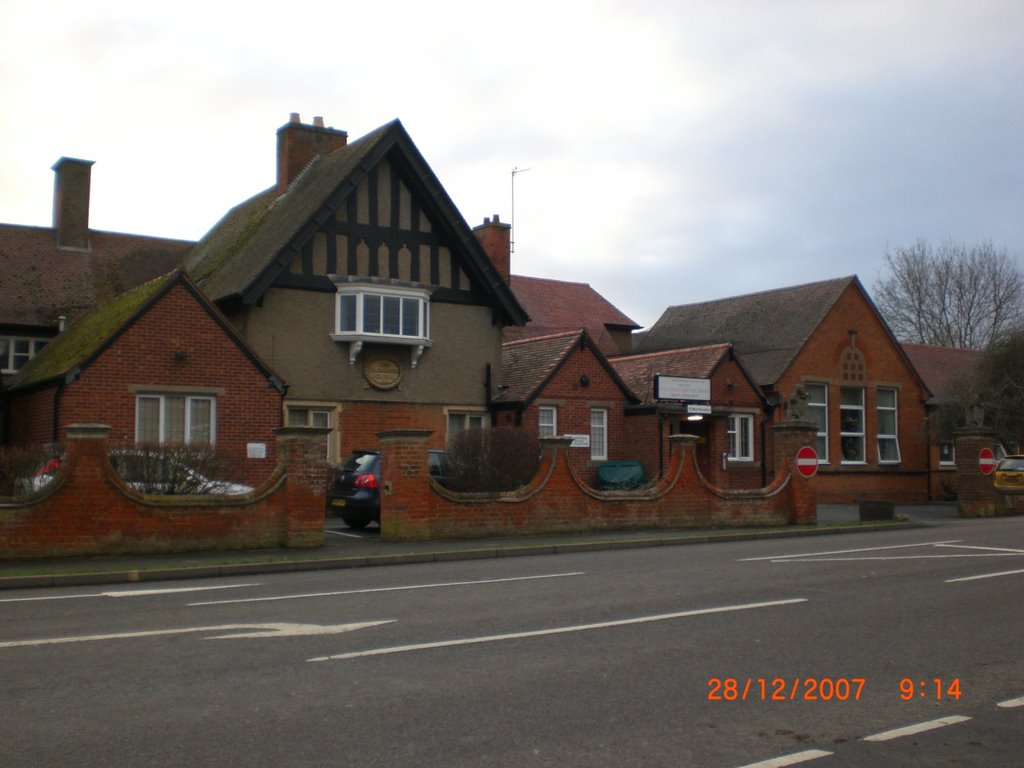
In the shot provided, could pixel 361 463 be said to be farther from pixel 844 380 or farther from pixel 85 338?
pixel 844 380

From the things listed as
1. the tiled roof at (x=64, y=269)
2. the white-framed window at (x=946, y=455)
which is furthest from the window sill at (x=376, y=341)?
the white-framed window at (x=946, y=455)

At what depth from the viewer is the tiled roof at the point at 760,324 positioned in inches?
1483

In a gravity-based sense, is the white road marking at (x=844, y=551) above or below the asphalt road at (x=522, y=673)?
above

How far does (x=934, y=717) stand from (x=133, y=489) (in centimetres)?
1329

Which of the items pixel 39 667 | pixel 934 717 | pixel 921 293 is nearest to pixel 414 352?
pixel 39 667

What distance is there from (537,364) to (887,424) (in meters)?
15.5

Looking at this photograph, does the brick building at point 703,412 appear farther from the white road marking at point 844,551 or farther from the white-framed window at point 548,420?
the white road marking at point 844,551

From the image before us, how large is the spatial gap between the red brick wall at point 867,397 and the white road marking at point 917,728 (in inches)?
1174

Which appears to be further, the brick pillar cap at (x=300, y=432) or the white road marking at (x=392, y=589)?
the brick pillar cap at (x=300, y=432)

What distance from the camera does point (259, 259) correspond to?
27.7m

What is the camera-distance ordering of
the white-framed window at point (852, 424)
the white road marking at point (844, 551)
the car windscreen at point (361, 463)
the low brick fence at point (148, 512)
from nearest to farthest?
the low brick fence at point (148, 512), the white road marking at point (844, 551), the car windscreen at point (361, 463), the white-framed window at point (852, 424)

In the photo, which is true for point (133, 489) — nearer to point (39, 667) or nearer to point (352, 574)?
point (352, 574)

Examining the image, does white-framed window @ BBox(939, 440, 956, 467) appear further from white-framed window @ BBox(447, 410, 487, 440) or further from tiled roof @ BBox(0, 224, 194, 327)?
tiled roof @ BBox(0, 224, 194, 327)

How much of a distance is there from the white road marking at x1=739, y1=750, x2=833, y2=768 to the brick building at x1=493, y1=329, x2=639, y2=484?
23471mm
